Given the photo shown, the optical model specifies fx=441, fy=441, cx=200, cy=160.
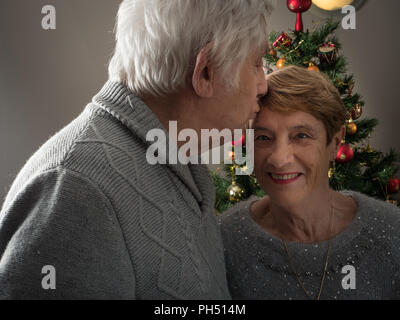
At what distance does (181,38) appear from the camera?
3.15 ft

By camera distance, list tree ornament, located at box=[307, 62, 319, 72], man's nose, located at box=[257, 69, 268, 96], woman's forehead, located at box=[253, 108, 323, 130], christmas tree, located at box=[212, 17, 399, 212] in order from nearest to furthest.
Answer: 1. man's nose, located at box=[257, 69, 268, 96]
2. woman's forehead, located at box=[253, 108, 323, 130]
3. tree ornament, located at box=[307, 62, 319, 72]
4. christmas tree, located at box=[212, 17, 399, 212]

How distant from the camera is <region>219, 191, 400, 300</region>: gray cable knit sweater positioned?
4.10 ft

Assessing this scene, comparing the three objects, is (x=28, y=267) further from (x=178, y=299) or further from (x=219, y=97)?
(x=219, y=97)

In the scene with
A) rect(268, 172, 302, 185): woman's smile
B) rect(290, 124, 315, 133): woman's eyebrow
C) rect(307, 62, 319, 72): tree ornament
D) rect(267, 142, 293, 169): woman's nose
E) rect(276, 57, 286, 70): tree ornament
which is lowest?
rect(268, 172, 302, 185): woman's smile

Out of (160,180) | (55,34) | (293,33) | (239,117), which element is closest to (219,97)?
(239,117)

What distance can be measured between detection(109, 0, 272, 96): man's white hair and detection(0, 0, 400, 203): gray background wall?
6.68 ft

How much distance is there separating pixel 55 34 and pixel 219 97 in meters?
2.18

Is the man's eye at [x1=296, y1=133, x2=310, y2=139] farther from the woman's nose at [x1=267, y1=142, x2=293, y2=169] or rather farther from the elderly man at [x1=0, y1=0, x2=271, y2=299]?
the elderly man at [x1=0, y1=0, x2=271, y2=299]

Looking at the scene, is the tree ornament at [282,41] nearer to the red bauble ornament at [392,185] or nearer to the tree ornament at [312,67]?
the tree ornament at [312,67]

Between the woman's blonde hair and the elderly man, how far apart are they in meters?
0.11

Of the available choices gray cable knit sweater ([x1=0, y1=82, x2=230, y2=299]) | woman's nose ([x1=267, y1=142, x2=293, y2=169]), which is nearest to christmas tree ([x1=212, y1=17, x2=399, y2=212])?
woman's nose ([x1=267, y1=142, x2=293, y2=169])

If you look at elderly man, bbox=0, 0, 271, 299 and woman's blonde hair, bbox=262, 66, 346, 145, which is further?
woman's blonde hair, bbox=262, 66, 346, 145
